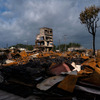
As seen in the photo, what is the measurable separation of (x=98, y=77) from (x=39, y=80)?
1.78 meters

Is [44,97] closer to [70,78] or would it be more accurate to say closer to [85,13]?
[70,78]

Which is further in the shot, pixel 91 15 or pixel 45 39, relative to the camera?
pixel 45 39

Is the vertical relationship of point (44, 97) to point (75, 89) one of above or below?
below

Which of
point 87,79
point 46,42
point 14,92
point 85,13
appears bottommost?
point 14,92

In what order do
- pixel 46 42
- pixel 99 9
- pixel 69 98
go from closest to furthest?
pixel 69 98
pixel 99 9
pixel 46 42

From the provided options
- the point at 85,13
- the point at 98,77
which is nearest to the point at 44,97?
the point at 98,77

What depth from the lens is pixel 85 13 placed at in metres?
14.3

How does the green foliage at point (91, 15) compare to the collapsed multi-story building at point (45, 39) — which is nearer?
the green foliage at point (91, 15)

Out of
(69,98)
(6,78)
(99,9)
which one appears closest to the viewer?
(69,98)

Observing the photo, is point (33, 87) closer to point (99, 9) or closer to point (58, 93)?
point (58, 93)

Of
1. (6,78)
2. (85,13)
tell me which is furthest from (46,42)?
(6,78)

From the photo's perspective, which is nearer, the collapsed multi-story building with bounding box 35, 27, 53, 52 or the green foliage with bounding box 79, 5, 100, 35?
the green foliage with bounding box 79, 5, 100, 35

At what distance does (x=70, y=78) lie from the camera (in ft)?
8.60

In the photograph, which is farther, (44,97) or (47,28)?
(47,28)
